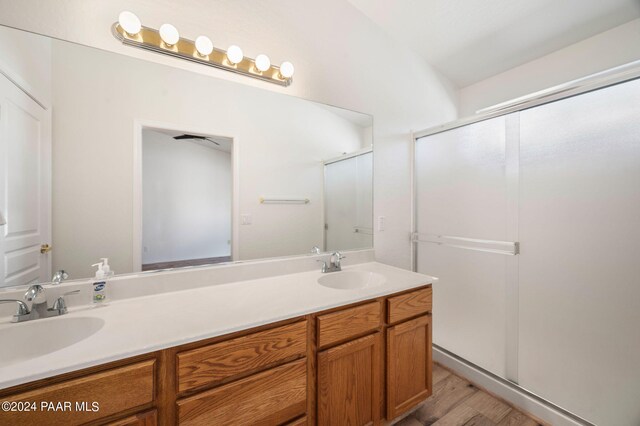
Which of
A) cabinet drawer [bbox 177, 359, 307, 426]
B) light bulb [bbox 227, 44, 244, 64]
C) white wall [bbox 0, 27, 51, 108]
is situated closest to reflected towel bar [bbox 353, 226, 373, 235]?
cabinet drawer [bbox 177, 359, 307, 426]

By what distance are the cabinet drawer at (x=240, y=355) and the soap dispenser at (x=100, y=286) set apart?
0.59 metres

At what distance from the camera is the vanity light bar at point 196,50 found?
1191mm

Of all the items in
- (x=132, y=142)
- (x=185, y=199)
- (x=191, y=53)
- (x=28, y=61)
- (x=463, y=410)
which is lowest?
(x=463, y=410)

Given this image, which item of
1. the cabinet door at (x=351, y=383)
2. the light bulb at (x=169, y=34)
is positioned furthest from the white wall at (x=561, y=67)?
the light bulb at (x=169, y=34)

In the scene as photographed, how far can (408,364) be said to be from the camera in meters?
1.46

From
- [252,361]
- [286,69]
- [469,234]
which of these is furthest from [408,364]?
[286,69]

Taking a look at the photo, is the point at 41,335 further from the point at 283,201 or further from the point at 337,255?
the point at 337,255

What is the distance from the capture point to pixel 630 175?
1.27 metres

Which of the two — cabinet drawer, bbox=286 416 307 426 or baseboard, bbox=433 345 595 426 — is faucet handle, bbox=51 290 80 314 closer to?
cabinet drawer, bbox=286 416 307 426

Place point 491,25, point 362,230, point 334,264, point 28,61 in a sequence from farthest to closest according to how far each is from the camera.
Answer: point 362,230 < point 491,25 < point 334,264 < point 28,61

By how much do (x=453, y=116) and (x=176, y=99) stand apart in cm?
248

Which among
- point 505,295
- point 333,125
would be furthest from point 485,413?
point 333,125

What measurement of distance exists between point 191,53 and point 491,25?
2080 mm

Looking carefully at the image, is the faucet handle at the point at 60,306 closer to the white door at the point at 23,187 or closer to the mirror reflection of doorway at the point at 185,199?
the white door at the point at 23,187
